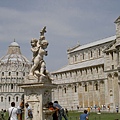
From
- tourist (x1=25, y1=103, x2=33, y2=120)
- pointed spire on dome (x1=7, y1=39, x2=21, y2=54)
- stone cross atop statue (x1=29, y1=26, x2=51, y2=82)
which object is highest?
pointed spire on dome (x1=7, y1=39, x2=21, y2=54)

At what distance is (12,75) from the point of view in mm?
136625

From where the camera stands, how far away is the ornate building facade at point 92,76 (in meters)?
67.6

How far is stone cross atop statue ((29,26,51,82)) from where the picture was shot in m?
15.4

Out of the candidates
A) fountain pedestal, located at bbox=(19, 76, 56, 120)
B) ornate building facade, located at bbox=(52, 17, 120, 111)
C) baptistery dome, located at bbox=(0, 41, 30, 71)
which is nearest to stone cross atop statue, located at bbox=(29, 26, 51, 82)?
fountain pedestal, located at bbox=(19, 76, 56, 120)

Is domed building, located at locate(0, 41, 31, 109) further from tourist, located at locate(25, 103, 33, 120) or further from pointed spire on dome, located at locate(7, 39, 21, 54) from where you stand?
tourist, located at locate(25, 103, 33, 120)

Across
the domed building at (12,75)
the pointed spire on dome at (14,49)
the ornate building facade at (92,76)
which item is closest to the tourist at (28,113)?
the ornate building facade at (92,76)

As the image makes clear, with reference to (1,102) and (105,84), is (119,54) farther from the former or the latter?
(1,102)

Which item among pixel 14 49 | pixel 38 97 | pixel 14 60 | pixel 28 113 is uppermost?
pixel 14 49

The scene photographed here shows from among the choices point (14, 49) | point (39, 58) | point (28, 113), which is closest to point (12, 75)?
point (14, 49)

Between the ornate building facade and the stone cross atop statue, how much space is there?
1838 inches

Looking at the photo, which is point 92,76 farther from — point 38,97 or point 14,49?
point 14,49

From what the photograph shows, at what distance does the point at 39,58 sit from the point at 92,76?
65063mm

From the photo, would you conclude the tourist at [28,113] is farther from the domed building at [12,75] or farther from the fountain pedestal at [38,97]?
the domed building at [12,75]

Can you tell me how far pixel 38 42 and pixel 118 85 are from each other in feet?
161
